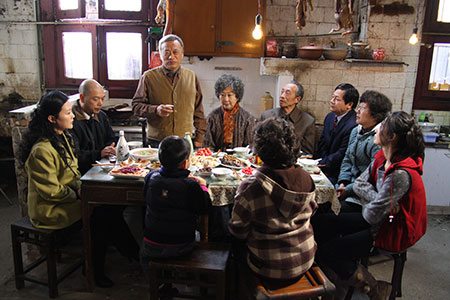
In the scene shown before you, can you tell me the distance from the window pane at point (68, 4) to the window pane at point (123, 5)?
1.57 ft

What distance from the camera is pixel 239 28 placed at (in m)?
5.36

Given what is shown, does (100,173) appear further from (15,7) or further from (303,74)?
(15,7)

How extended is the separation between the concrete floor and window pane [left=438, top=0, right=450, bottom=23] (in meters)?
3.04

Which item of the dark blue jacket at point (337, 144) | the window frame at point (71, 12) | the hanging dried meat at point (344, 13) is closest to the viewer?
the hanging dried meat at point (344, 13)

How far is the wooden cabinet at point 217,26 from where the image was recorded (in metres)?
5.28

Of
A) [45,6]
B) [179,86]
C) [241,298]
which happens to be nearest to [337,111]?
[179,86]

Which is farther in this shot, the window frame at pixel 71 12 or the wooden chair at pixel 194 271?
the window frame at pixel 71 12

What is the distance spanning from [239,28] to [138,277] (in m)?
3.61

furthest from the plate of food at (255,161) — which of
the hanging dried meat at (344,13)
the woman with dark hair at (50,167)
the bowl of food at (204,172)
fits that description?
the hanging dried meat at (344,13)

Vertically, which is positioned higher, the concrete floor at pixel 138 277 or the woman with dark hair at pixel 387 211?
the woman with dark hair at pixel 387 211

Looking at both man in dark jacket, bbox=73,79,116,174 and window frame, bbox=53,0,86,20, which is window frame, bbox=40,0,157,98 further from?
man in dark jacket, bbox=73,79,116,174

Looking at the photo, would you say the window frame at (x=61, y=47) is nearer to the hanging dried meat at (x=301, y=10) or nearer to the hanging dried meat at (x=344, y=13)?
the hanging dried meat at (x=301, y=10)

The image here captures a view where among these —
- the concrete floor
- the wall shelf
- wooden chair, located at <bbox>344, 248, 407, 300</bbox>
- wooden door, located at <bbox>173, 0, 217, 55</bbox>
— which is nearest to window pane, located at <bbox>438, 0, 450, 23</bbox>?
the wall shelf

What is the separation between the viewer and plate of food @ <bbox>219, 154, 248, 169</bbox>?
A: 10.8ft
